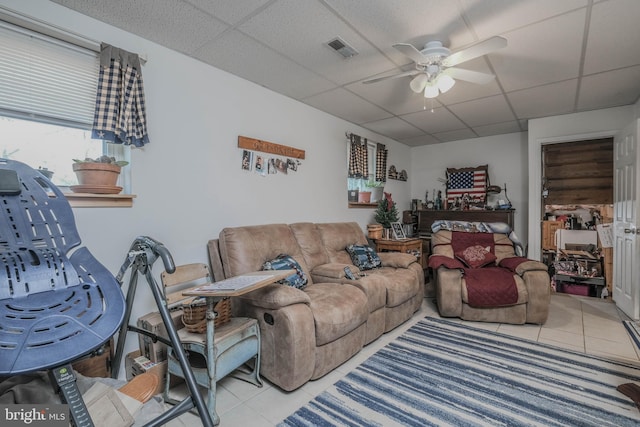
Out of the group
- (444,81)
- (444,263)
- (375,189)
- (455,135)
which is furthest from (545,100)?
(375,189)

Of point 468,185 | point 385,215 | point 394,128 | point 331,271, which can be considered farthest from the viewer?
point 468,185

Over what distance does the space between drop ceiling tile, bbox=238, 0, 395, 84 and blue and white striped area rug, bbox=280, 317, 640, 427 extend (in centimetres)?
242

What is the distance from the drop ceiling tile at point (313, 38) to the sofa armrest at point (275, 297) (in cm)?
177

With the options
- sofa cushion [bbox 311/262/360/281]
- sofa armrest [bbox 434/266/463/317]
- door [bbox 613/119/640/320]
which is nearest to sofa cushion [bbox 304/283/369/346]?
sofa cushion [bbox 311/262/360/281]

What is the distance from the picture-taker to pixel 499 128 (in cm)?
451

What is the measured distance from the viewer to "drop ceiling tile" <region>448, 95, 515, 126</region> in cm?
341

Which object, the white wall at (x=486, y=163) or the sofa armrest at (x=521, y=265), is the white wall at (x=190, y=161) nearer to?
the sofa armrest at (x=521, y=265)

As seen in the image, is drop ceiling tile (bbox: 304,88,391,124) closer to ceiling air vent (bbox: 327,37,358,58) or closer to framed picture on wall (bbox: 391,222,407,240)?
ceiling air vent (bbox: 327,37,358,58)

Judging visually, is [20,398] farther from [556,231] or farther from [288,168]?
[556,231]

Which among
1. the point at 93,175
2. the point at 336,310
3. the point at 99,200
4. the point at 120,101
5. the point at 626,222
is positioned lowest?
the point at 336,310

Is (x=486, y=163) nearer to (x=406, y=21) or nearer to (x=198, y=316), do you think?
(x=406, y=21)

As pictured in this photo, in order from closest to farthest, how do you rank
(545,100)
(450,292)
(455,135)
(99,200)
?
(99,200)
(450,292)
(545,100)
(455,135)

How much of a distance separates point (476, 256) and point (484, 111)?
5.92 ft

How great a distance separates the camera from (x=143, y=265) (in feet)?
4.89
